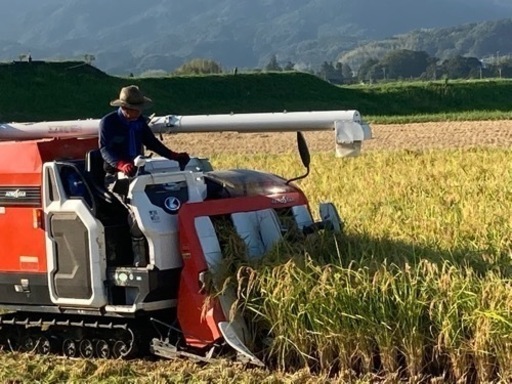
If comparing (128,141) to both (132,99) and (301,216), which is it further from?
(301,216)

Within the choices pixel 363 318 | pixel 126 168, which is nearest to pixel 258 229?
pixel 126 168

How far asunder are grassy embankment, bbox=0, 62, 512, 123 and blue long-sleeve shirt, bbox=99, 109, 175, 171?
3164 cm

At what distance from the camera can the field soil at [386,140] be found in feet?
89.8

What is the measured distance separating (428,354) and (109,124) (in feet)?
10.4

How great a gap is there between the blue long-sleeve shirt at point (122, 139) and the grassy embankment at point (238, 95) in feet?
104

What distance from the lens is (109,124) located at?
27.5ft

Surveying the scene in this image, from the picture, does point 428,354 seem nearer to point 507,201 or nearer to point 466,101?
point 507,201

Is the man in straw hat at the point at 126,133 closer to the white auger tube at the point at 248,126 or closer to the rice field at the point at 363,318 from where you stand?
the white auger tube at the point at 248,126

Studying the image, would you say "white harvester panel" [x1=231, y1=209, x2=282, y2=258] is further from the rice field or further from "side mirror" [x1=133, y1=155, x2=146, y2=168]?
"side mirror" [x1=133, y1=155, x2=146, y2=168]

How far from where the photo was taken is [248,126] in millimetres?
8812

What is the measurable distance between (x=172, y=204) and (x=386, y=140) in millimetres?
22529

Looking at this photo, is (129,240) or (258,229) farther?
(258,229)

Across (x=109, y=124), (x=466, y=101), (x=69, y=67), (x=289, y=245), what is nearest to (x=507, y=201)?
(x=289, y=245)

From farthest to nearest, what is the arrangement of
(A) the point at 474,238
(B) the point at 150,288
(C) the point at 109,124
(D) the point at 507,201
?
1. (D) the point at 507,201
2. (A) the point at 474,238
3. (C) the point at 109,124
4. (B) the point at 150,288
